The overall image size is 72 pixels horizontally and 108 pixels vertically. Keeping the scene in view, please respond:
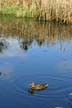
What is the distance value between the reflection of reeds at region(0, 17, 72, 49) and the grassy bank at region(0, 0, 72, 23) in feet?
2.09

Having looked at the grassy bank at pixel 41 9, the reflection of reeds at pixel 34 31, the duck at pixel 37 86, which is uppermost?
the grassy bank at pixel 41 9

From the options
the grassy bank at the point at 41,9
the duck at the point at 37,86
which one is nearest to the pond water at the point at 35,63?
the duck at the point at 37,86

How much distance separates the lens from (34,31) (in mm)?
18391

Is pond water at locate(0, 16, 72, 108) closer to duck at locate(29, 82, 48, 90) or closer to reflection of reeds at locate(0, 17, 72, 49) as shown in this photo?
reflection of reeds at locate(0, 17, 72, 49)

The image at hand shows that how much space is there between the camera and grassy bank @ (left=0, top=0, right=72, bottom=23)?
64.1 ft

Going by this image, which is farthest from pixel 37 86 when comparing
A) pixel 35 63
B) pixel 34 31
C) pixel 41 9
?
pixel 41 9

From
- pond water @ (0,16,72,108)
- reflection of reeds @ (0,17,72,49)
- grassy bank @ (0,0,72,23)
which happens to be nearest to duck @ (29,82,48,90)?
pond water @ (0,16,72,108)

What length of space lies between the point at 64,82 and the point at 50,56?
3225mm

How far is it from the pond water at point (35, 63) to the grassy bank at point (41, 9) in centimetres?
59

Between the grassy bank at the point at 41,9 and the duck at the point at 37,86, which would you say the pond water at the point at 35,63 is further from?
the grassy bank at the point at 41,9

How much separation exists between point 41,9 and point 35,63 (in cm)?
913

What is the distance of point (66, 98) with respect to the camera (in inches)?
343

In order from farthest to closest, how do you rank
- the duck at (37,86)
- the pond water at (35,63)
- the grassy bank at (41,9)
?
the grassy bank at (41,9) → the duck at (37,86) → the pond water at (35,63)

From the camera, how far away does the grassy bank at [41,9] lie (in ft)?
64.1
